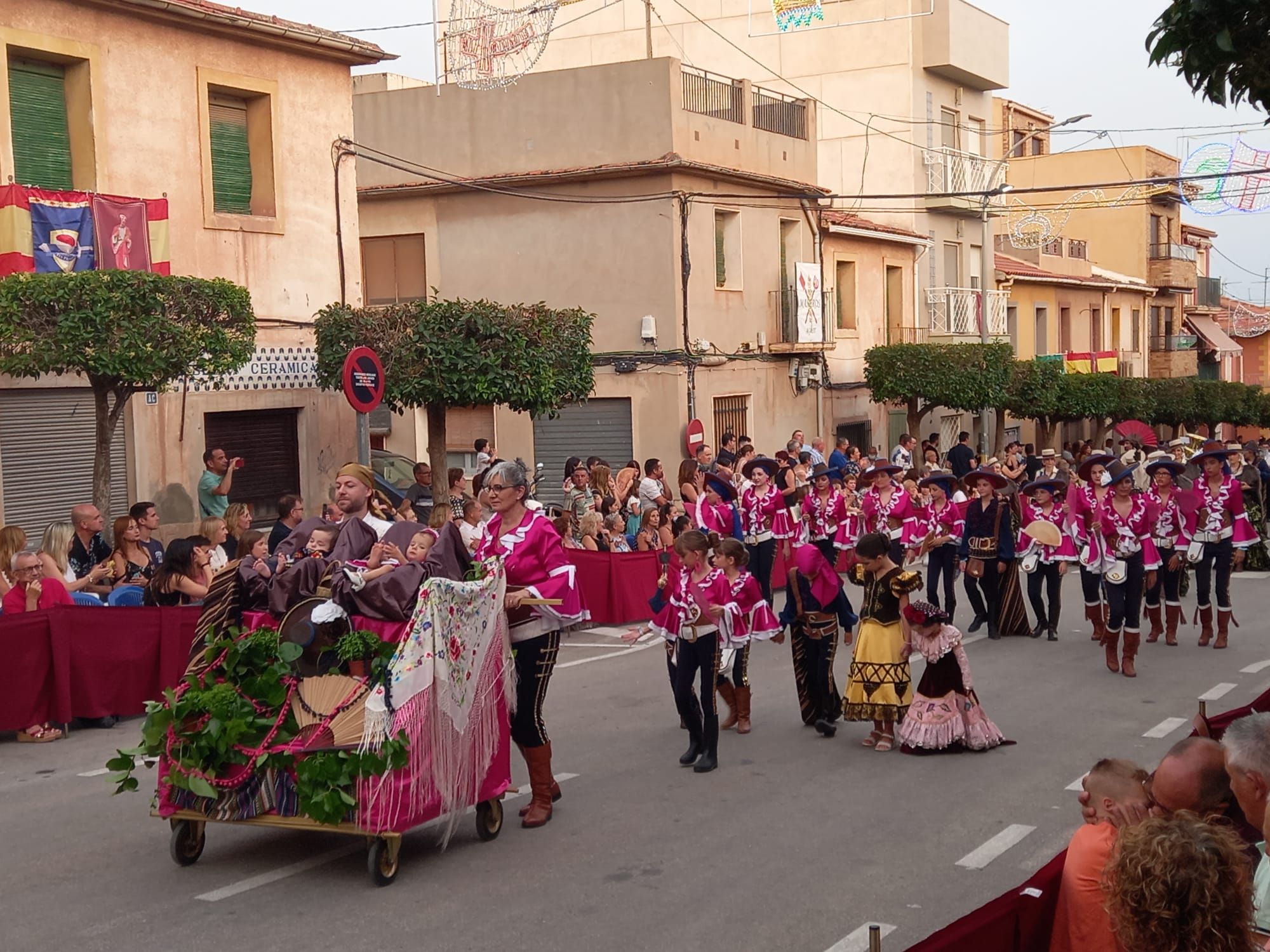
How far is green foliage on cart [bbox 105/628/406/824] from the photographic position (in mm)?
7438

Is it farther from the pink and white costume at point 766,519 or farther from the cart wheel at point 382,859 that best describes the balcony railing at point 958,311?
the cart wheel at point 382,859

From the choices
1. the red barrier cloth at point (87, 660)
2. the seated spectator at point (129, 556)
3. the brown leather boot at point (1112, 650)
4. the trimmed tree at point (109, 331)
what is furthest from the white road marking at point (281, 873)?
the trimmed tree at point (109, 331)

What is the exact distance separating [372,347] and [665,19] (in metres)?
23.6

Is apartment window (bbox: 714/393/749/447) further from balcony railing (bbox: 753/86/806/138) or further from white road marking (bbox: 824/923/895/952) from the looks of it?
white road marking (bbox: 824/923/895/952)

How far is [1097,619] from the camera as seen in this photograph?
15.0m

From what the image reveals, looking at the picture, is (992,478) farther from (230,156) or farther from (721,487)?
(230,156)

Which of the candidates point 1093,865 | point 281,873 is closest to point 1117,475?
point 281,873

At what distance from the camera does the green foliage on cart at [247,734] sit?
7438mm

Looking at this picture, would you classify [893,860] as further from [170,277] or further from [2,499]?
[2,499]

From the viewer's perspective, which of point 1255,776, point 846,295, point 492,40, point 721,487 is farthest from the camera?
point 846,295

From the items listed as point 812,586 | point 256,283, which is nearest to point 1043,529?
point 812,586

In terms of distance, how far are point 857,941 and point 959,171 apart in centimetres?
3598

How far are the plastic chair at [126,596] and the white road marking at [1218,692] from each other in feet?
28.0

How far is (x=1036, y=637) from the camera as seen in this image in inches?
615
